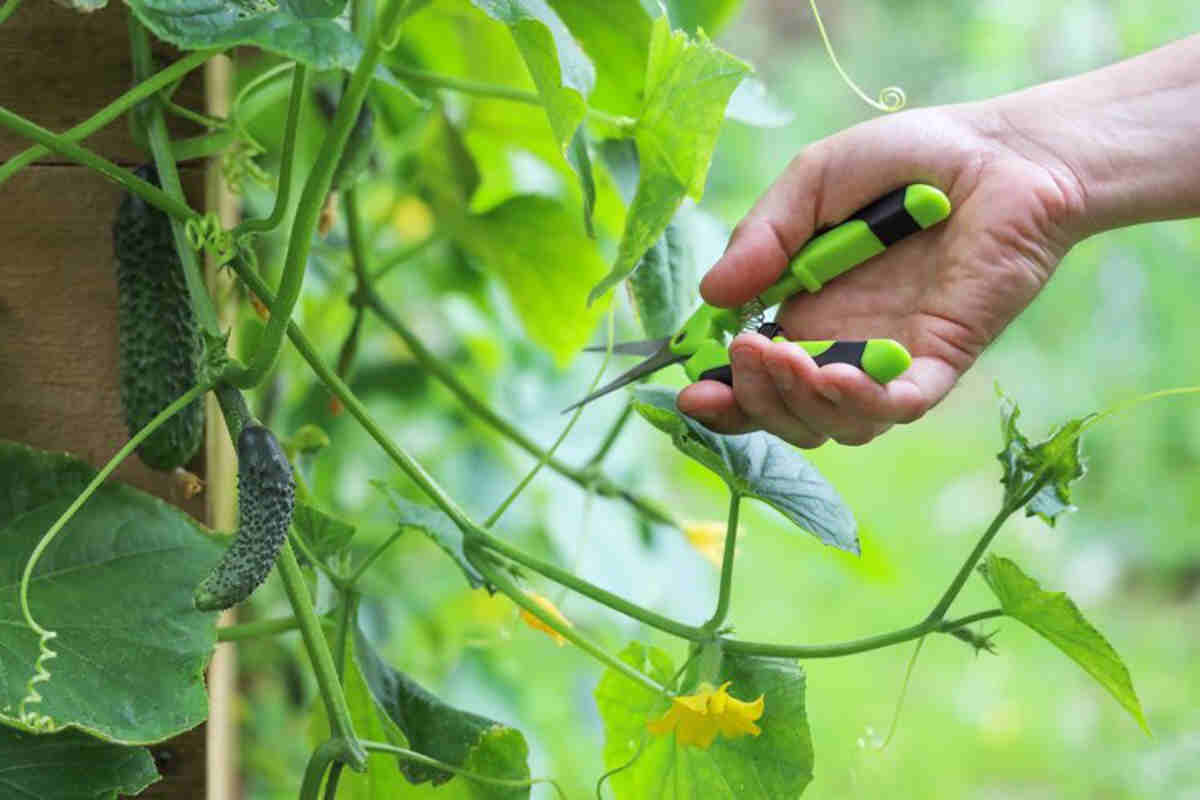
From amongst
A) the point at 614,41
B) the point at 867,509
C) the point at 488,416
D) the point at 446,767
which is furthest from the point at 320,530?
the point at 867,509

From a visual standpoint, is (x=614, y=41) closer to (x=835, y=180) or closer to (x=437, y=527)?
(x=835, y=180)

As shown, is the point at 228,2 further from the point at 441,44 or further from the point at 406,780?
the point at 441,44

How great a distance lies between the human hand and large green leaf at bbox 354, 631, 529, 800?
0.56 feet

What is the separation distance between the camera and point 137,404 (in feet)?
1.79

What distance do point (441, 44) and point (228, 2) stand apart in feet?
1.55

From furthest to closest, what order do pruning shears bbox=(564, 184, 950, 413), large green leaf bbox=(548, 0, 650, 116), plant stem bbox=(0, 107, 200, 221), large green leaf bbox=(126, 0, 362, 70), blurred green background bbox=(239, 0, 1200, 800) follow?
blurred green background bbox=(239, 0, 1200, 800), large green leaf bbox=(548, 0, 650, 116), pruning shears bbox=(564, 184, 950, 413), plant stem bbox=(0, 107, 200, 221), large green leaf bbox=(126, 0, 362, 70)

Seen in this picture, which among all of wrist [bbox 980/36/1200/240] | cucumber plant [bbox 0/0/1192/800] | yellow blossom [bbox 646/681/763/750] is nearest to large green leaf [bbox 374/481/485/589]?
cucumber plant [bbox 0/0/1192/800]

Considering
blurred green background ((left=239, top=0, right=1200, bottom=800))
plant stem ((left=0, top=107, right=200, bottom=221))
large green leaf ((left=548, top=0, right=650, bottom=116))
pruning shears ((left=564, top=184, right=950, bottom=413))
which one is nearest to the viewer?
plant stem ((left=0, top=107, right=200, bottom=221))

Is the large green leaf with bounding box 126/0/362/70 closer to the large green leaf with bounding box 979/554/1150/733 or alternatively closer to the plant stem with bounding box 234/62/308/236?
the plant stem with bounding box 234/62/308/236

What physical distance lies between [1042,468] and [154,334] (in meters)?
0.37

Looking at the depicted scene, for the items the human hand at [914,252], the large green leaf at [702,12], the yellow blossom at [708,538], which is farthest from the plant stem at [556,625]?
the large green leaf at [702,12]

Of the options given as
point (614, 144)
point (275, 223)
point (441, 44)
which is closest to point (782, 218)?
point (614, 144)

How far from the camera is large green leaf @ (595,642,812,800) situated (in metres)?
0.60

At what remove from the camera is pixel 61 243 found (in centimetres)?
61
